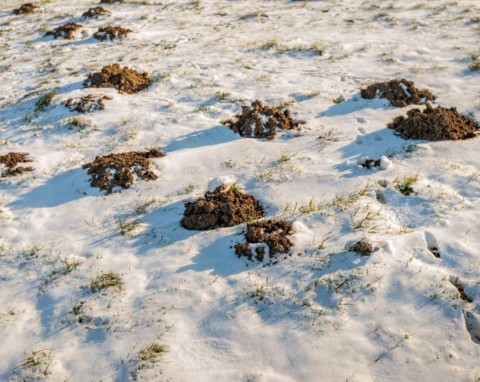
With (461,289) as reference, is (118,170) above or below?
above

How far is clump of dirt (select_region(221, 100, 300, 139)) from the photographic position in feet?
22.6

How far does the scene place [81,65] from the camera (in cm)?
1012

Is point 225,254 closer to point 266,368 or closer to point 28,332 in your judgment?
point 266,368

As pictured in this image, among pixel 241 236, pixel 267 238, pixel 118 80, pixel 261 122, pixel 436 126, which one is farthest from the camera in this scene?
pixel 118 80

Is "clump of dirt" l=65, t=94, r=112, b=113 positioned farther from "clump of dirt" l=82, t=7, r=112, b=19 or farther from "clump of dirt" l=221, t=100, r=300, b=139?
"clump of dirt" l=82, t=7, r=112, b=19

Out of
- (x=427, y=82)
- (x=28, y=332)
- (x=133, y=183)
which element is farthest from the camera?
(x=427, y=82)

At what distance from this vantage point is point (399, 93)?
24.7ft

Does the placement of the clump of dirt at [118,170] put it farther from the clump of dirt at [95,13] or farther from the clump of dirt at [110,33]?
the clump of dirt at [95,13]

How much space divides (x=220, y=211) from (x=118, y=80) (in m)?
5.10

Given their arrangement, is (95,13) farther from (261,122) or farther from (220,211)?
(220,211)

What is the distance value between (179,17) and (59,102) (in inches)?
276

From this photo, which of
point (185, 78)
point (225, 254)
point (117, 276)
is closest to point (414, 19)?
point (185, 78)

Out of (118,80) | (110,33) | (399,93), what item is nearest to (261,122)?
(399,93)

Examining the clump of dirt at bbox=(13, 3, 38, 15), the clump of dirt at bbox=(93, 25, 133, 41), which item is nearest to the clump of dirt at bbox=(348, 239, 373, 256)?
the clump of dirt at bbox=(93, 25, 133, 41)
